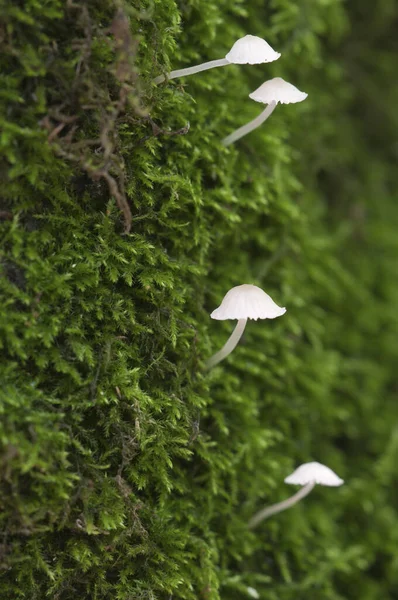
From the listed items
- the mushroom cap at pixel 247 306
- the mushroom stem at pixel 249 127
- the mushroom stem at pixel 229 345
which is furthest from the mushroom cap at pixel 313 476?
the mushroom stem at pixel 249 127

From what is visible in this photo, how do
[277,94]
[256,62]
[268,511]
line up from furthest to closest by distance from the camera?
1. [268,511]
2. [277,94]
3. [256,62]

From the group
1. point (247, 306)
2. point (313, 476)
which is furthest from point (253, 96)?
point (313, 476)

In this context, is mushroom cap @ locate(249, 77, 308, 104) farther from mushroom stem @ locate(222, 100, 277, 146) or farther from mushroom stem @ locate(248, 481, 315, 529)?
mushroom stem @ locate(248, 481, 315, 529)

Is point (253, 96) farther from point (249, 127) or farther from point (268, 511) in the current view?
point (268, 511)

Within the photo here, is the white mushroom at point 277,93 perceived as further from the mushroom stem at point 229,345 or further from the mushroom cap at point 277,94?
the mushroom stem at point 229,345

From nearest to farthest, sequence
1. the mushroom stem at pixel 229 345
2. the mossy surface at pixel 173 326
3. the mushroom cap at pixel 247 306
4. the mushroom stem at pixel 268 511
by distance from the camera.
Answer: the mossy surface at pixel 173 326, the mushroom cap at pixel 247 306, the mushroom stem at pixel 229 345, the mushroom stem at pixel 268 511
